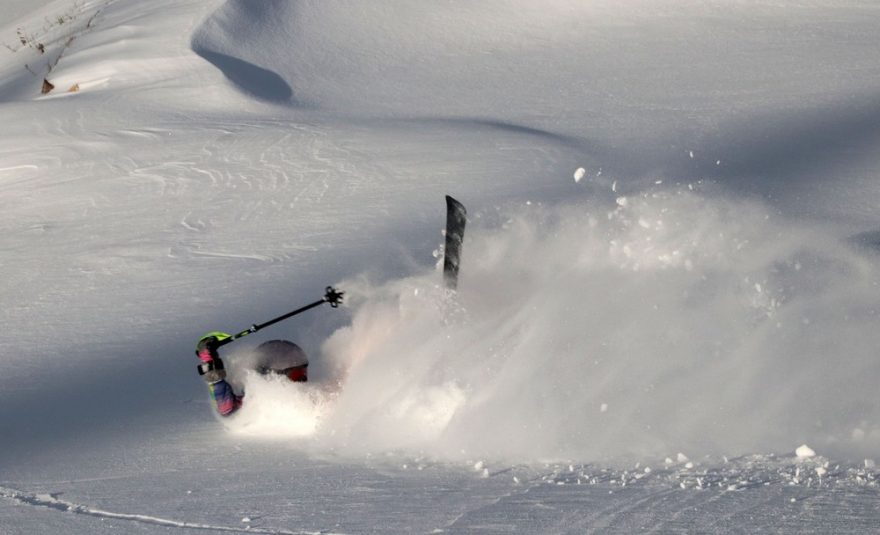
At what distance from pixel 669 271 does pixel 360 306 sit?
195 centimetres

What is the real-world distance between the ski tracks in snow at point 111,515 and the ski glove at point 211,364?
1.28 metres

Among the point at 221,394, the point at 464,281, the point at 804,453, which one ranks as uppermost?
the point at 464,281

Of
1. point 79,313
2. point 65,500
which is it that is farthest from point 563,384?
point 79,313

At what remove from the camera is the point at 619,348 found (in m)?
6.54

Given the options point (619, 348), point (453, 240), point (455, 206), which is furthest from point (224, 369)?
point (619, 348)

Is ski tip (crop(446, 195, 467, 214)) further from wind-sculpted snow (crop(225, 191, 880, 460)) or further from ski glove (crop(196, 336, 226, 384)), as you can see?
ski glove (crop(196, 336, 226, 384))

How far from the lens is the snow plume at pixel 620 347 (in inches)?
233

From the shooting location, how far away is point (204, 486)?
18.5 ft

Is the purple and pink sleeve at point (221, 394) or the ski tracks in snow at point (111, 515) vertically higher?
the purple and pink sleeve at point (221, 394)

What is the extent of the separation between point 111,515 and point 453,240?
2.55 meters

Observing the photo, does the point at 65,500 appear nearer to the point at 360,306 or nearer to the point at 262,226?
the point at 360,306

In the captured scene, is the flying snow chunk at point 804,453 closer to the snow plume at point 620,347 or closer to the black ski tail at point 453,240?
the snow plume at point 620,347

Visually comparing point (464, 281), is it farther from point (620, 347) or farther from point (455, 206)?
point (620, 347)

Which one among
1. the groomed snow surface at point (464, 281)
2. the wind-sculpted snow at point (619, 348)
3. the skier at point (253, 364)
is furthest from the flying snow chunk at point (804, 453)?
the skier at point (253, 364)
